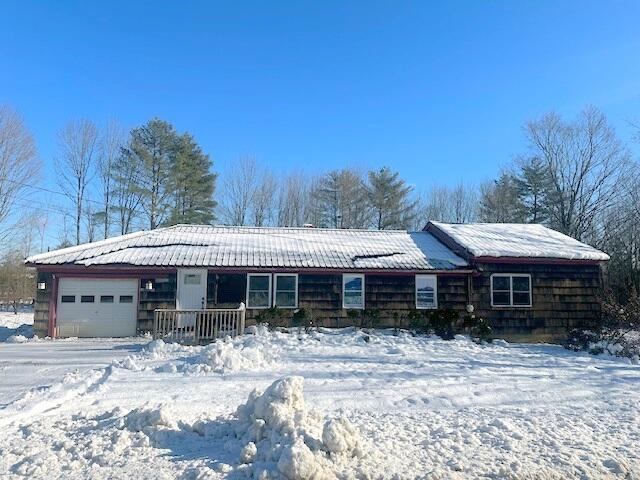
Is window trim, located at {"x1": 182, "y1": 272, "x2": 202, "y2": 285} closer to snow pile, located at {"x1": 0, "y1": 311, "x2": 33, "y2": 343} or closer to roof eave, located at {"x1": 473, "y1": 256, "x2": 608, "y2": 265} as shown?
snow pile, located at {"x1": 0, "y1": 311, "x2": 33, "y2": 343}

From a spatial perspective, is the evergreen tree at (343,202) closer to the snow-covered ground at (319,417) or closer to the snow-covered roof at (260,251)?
the snow-covered roof at (260,251)

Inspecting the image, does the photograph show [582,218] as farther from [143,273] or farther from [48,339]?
[48,339]

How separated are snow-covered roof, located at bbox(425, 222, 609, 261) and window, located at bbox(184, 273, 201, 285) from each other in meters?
9.49

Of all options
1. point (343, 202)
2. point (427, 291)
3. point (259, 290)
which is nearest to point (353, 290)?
point (427, 291)

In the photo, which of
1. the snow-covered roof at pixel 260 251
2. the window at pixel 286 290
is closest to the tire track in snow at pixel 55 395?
the snow-covered roof at pixel 260 251

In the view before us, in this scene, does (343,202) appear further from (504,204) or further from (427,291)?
(427,291)

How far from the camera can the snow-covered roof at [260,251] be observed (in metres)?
15.1

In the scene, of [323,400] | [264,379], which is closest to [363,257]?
[264,379]

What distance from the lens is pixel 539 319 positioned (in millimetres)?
16422

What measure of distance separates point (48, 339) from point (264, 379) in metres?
9.42

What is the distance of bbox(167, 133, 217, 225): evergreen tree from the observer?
31.0m

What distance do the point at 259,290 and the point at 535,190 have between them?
2569 centimetres

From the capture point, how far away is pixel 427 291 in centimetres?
1636

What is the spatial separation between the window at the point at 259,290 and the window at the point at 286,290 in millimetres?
275
